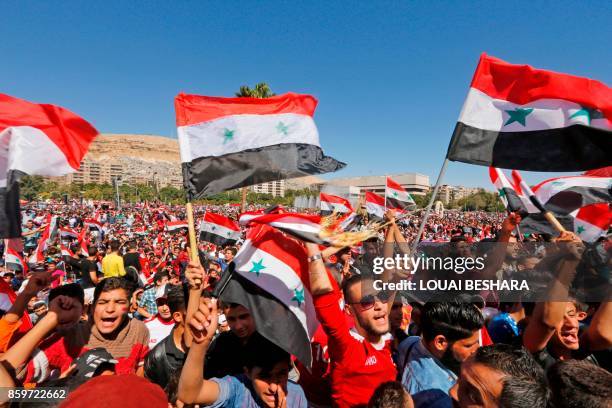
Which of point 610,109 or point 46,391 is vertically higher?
point 610,109

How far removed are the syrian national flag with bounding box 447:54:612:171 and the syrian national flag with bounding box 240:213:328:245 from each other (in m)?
1.66

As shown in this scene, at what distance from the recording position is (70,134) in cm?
312

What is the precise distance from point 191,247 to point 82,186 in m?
108

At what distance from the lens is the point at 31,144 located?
2934 mm

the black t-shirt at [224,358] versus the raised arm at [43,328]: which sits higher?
the raised arm at [43,328]

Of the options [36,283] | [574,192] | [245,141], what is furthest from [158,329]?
[574,192]

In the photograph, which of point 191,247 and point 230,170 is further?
point 230,170

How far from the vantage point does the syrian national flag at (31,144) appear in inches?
108

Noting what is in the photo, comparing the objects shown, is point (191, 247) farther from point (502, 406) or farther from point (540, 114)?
point (540, 114)

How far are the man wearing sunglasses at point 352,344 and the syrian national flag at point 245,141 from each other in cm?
113

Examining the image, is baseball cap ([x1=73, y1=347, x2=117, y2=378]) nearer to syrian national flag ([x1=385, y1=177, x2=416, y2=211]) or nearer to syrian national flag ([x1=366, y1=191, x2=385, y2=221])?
syrian national flag ([x1=385, y1=177, x2=416, y2=211])

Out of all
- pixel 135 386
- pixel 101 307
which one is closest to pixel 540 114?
pixel 135 386

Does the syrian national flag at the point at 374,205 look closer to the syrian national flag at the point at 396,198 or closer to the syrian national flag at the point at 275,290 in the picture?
the syrian national flag at the point at 396,198

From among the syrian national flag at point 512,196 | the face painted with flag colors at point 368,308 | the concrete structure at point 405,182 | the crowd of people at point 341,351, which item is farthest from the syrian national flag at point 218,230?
the concrete structure at point 405,182
